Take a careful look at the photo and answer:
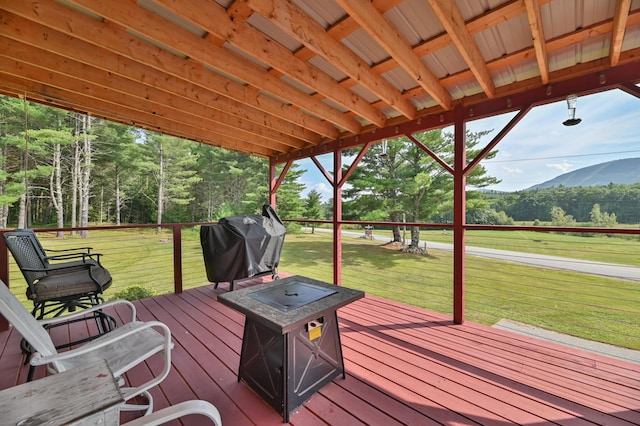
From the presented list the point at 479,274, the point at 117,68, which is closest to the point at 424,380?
the point at 117,68

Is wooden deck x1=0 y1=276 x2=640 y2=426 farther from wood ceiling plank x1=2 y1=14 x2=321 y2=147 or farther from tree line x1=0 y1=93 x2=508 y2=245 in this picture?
tree line x1=0 y1=93 x2=508 y2=245

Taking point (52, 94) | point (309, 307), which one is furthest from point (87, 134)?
point (309, 307)

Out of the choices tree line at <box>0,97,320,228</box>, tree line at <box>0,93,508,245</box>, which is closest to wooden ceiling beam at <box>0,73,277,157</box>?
tree line at <box>0,93,508,245</box>

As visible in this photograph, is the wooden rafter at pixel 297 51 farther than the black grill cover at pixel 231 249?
No

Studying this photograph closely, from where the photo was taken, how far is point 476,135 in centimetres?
1004

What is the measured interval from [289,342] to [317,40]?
2.09 m

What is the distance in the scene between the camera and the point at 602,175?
30.1 ft

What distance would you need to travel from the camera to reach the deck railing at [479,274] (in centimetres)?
638

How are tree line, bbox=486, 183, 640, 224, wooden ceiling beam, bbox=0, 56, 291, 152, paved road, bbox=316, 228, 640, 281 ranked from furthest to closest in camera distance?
tree line, bbox=486, 183, 640, 224 → paved road, bbox=316, 228, 640, 281 → wooden ceiling beam, bbox=0, 56, 291, 152

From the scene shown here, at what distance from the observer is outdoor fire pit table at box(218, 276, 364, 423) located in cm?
151

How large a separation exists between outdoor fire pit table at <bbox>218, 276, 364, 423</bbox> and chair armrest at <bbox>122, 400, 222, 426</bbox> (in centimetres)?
46

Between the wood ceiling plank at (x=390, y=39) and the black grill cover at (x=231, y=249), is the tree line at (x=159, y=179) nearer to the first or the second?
the wood ceiling plank at (x=390, y=39)

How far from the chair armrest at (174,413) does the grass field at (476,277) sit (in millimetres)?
4462

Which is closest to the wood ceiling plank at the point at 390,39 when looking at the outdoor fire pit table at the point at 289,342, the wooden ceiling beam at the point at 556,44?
the wooden ceiling beam at the point at 556,44
